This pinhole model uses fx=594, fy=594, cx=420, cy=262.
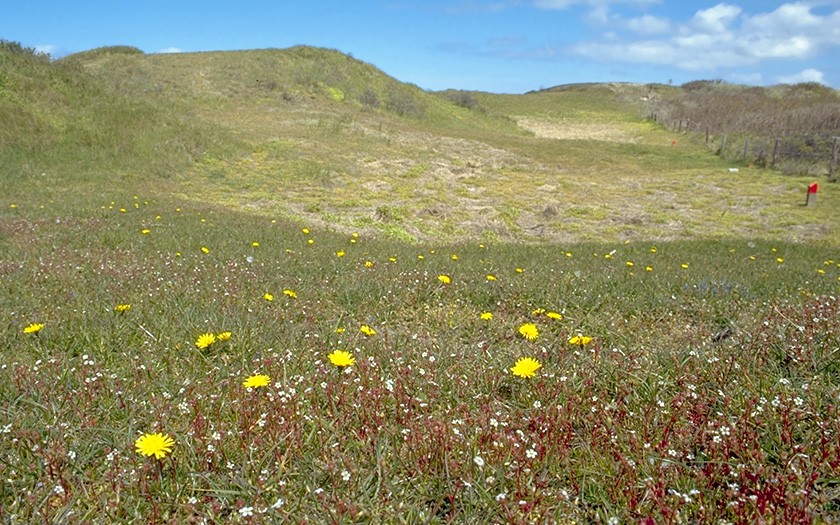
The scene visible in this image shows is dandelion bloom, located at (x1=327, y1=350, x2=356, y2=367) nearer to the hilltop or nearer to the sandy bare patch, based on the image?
the hilltop

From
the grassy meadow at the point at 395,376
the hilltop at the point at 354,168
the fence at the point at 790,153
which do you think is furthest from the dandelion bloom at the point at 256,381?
the fence at the point at 790,153

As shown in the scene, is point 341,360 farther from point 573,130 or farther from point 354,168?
point 573,130

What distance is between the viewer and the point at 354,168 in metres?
21.2

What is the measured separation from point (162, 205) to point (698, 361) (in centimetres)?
1175

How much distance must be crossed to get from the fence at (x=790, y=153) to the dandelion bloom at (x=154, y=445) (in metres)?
25.1

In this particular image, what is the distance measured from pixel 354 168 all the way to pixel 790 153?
58.7ft

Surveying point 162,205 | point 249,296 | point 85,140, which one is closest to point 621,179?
point 162,205

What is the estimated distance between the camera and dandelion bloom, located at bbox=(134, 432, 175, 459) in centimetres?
207

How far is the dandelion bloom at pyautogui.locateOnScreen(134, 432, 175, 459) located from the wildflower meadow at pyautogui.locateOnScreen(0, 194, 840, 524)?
0.04 ft

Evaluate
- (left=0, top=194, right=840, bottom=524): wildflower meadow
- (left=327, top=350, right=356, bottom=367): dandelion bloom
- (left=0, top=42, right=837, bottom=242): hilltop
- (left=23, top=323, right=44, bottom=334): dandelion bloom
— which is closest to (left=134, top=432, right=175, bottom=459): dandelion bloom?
(left=0, top=194, right=840, bottom=524): wildflower meadow

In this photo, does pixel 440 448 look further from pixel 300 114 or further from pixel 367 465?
pixel 300 114

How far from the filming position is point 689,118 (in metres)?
42.5

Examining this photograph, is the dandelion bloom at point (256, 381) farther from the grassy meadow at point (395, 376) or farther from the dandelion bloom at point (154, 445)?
the dandelion bloom at point (154, 445)

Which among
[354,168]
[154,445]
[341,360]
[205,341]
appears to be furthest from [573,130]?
[154,445]
